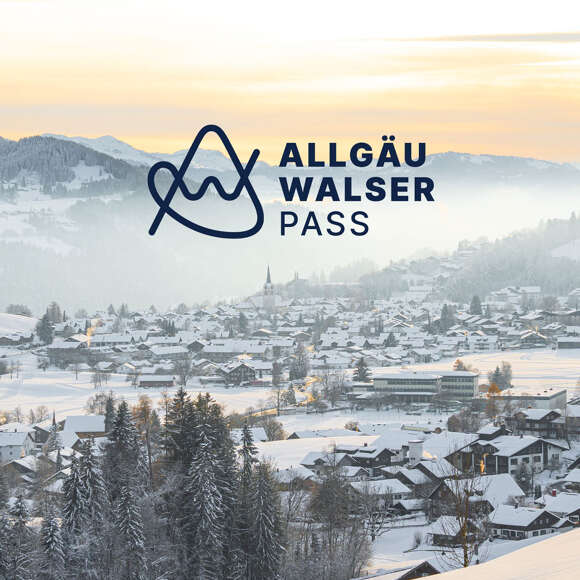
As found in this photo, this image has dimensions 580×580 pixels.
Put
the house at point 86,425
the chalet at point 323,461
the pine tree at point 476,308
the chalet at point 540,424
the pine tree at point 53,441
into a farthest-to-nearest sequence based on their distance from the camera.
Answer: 1. the pine tree at point 476,308
2. the house at point 86,425
3. the chalet at point 540,424
4. the pine tree at point 53,441
5. the chalet at point 323,461

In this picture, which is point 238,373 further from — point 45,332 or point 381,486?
point 381,486

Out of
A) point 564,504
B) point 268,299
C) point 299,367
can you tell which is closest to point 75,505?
point 564,504

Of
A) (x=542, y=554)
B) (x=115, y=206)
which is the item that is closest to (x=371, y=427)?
(x=542, y=554)

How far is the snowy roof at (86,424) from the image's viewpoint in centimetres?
2942

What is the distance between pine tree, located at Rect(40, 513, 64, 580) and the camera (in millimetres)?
13547

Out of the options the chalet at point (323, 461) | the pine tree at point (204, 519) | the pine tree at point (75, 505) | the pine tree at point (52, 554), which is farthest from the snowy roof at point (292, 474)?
the pine tree at point (52, 554)

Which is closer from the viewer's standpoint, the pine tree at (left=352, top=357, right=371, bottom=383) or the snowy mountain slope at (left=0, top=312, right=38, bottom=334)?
the pine tree at (left=352, top=357, right=371, bottom=383)

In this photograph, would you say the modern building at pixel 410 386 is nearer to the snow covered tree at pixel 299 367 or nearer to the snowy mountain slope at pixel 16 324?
the snow covered tree at pixel 299 367

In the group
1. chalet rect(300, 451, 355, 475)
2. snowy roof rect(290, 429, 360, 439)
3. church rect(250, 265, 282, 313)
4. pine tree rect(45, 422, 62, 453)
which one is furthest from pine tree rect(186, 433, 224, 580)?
church rect(250, 265, 282, 313)

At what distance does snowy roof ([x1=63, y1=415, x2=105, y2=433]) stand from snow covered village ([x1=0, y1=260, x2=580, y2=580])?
0.21ft

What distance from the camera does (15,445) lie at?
28.0 metres

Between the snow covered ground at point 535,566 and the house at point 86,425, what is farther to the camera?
the house at point 86,425

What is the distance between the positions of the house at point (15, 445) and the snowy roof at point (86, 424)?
1.02 m

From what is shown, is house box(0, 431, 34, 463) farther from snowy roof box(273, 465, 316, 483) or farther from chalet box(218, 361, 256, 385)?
chalet box(218, 361, 256, 385)
